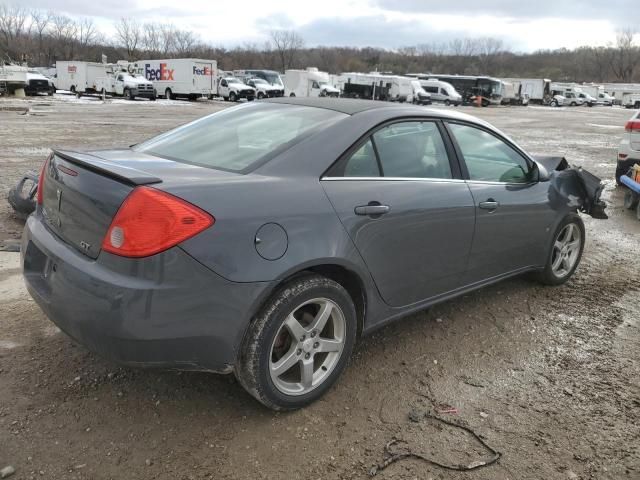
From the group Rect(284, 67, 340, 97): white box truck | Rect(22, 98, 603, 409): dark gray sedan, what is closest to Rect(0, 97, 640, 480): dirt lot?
Rect(22, 98, 603, 409): dark gray sedan

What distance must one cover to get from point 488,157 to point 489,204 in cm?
46

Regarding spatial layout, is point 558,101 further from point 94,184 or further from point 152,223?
point 152,223

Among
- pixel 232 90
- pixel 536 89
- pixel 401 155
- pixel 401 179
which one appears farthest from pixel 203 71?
pixel 536 89

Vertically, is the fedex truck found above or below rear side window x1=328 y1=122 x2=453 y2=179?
above

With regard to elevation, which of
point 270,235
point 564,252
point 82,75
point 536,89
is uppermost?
point 536,89

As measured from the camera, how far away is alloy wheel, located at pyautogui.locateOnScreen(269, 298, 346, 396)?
8.89 ft

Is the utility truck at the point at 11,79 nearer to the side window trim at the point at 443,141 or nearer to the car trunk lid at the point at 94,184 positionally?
the car trunk lid at the point at 94,184

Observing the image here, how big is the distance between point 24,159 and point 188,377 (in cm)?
904

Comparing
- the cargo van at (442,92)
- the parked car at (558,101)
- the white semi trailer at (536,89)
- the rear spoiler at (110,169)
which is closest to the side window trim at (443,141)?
the rear spoiler at (110,169)

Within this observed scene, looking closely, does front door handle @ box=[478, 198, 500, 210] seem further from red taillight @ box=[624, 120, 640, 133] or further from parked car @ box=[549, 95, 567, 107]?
parked car @ box=[549, 95, 567, 107]

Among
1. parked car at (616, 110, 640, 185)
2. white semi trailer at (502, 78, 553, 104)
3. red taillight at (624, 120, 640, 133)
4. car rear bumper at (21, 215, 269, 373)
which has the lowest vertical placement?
car rear bumper at (21, 215, 269, 373)

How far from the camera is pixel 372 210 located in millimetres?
2918

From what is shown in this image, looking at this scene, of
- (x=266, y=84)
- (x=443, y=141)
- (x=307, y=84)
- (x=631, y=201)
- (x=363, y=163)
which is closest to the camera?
(x=363, y=163)

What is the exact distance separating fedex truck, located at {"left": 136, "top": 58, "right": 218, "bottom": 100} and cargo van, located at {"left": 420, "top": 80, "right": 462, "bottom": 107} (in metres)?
23.3
